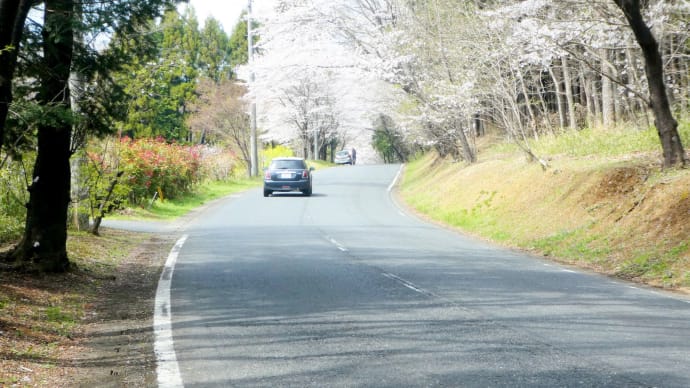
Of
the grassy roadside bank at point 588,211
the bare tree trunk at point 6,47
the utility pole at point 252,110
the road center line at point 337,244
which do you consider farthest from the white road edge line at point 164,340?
the utility pole at point 252,110

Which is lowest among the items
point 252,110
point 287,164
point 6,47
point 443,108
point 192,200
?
point 192,200

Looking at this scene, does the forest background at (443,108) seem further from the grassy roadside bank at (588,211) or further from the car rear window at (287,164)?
the car rear window at (287,164)

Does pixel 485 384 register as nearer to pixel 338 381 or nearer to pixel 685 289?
pixel 338 381

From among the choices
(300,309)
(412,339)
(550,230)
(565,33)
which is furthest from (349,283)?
(565,33)

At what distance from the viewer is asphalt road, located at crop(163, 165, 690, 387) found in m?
6.70

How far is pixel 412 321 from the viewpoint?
9.05 metres

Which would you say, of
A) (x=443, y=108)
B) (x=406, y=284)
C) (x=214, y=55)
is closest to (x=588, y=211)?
(x=406, y=284)

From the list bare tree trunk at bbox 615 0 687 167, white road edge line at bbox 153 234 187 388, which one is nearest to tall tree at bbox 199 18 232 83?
→ bare tree trunk at bbox 615 0 687 167

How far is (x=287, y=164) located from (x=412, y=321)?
27.8 metres

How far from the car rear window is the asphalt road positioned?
59.9 feet

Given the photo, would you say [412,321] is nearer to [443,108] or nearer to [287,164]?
[443,108]

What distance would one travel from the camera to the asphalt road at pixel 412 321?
6.70 metres

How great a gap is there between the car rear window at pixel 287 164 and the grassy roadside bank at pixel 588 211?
24.6ft

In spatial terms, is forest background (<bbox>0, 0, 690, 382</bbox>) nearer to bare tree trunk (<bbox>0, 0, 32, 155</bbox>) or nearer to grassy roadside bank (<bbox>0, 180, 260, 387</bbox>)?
bare tree trunk (<bbox>0, 0, 32, 155</bbox>)
